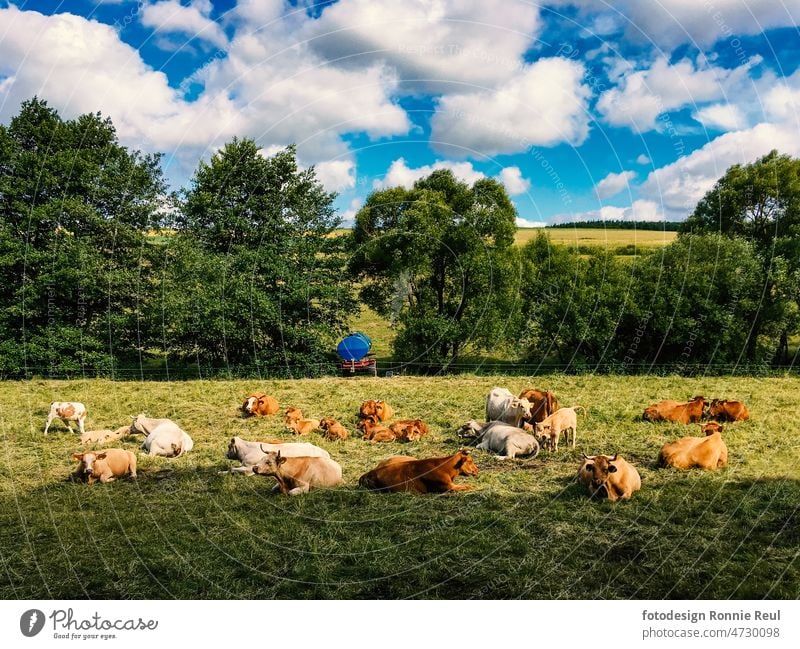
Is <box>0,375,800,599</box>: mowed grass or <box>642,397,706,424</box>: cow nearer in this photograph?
<box>0,375,800,599</box>: mowed grass

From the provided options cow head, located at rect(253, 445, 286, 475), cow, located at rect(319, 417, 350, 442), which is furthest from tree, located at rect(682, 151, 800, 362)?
cow head, located at rect(253, 445, 286, 475)

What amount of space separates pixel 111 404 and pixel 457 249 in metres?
15.1

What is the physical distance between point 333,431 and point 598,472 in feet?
20.1

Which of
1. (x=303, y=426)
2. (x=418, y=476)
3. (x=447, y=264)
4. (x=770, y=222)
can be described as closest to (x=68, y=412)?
(x=303, y=426)

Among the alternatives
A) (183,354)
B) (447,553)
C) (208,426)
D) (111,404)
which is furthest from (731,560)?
(183,354)

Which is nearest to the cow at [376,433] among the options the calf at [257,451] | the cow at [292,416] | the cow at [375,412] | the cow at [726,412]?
the cow at [375,412]

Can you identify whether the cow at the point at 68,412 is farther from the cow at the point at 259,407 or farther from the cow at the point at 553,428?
the cow at the point at 553,428

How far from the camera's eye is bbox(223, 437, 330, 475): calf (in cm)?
1036

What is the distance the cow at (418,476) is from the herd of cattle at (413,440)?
16 millimetres

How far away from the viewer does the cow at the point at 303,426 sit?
1291cm

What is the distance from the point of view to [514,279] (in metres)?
25.4

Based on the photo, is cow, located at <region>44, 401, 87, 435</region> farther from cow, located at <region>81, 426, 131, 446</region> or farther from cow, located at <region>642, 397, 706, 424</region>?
cow, located at <region>642, 397, 706, 424</region>

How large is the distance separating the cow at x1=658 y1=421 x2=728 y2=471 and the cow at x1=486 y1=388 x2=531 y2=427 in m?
3.06

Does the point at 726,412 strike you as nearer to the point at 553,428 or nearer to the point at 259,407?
the point at 553,428
